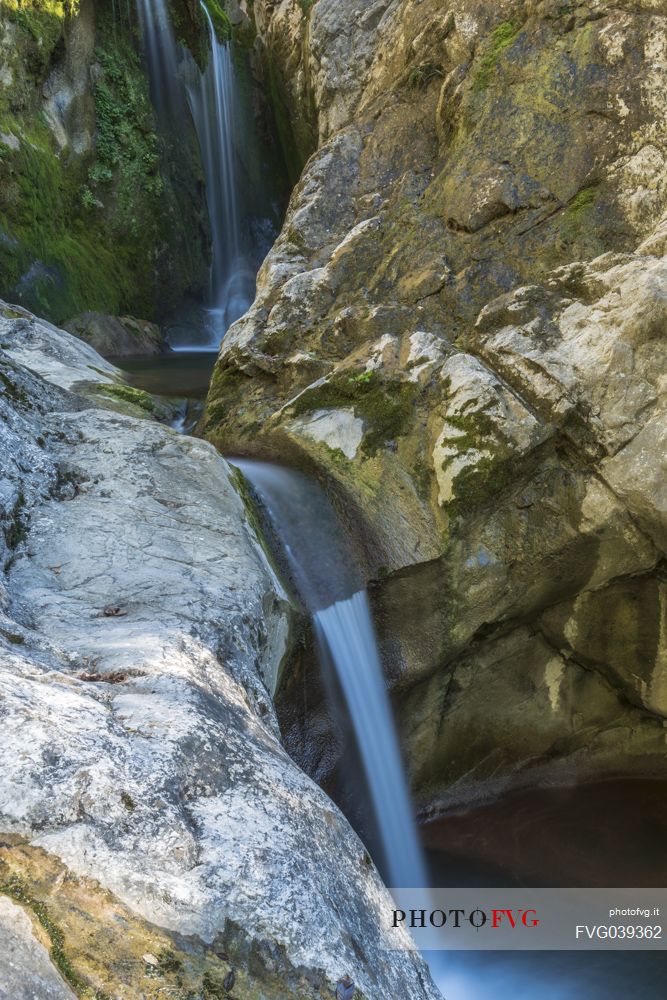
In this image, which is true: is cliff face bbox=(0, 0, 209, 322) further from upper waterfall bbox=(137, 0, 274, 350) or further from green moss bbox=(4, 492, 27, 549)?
green moss bbox=(4, 492, 27, 549)

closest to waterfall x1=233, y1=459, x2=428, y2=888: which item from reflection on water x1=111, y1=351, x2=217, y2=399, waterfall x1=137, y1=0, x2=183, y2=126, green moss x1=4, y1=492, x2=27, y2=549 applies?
green moss x1=4, y1=492, x2=27, y2=549

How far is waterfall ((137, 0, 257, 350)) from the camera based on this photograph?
49.9 feet

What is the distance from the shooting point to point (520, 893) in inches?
172

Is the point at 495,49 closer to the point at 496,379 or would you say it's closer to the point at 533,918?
the point at 496,379

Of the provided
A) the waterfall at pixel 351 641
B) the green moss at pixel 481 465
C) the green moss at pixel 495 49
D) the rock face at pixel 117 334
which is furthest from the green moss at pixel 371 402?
the rock face at pixel 117 334

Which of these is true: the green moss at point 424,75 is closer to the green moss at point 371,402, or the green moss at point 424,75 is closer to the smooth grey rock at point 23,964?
the green moss at point 371,402

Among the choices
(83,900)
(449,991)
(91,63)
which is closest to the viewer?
(83,900)

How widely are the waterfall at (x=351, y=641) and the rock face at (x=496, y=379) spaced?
0.17 meters

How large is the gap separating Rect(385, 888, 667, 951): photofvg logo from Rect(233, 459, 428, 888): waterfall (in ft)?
0.81

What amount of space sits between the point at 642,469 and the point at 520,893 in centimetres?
259

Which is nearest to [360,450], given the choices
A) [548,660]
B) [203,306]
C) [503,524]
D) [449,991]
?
[503,524]

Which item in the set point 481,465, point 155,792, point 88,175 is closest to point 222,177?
point 88,175

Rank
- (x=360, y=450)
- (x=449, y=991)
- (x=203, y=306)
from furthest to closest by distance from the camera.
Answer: (x=203, y=306) → (x=360, y=450) → (x=449, y=991)

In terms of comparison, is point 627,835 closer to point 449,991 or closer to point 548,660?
point 548,660
